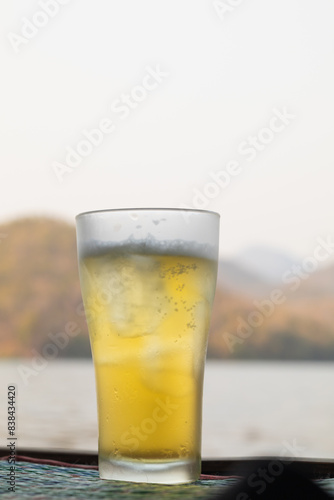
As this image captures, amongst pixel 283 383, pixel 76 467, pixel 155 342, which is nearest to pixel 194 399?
pixel 155 342

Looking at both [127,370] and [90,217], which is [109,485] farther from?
[90,217]

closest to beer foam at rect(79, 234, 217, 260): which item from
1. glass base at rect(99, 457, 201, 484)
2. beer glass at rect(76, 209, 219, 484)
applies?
beer glass at rect(76, 209, 219, 484)

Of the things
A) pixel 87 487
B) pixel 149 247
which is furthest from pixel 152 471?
pixel 149 247

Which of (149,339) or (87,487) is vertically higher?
(149,339)

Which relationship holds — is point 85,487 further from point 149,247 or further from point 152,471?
point 149,247

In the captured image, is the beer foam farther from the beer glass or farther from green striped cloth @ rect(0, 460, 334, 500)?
green striped cloth @ rect(0, 460, 334, 500)

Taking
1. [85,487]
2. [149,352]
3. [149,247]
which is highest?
[149,247]
